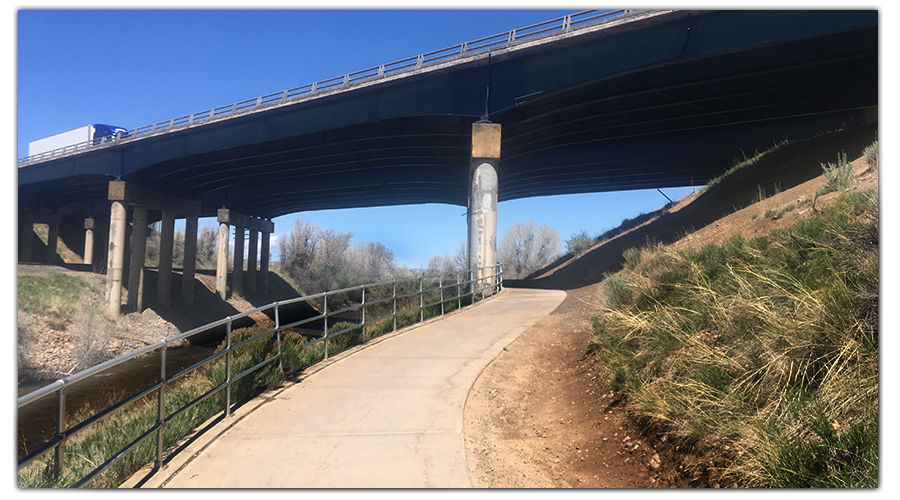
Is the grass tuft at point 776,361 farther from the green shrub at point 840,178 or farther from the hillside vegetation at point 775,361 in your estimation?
the green shrub at point 840,178

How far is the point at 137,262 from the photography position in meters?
41.5

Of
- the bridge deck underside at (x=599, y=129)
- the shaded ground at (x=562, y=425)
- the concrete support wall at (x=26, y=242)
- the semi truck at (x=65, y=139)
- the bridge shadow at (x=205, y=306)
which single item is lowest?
the bridge shadow at (x=205, y=306)

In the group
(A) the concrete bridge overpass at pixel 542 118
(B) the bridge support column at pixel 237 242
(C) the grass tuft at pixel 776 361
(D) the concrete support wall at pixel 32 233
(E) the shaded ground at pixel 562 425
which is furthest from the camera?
(D) the concrete support wall at pixel 32 233

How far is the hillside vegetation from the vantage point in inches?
144

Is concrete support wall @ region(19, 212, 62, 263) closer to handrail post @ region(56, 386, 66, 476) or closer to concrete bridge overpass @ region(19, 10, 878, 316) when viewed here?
concrete bridge overpass @ region(19, 10, 878, 316)

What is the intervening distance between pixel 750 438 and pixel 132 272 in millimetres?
47120

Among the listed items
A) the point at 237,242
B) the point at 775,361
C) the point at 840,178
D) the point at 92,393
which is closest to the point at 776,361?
the point at 775,361

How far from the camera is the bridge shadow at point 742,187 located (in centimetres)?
1884

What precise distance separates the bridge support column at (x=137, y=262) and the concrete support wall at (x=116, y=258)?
1383 mm

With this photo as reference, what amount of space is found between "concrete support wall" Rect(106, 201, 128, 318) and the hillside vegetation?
133 feet

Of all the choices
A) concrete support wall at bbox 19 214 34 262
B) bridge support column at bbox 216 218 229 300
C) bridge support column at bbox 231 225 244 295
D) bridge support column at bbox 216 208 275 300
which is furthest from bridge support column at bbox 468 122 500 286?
concrete support wall at bbox 19 214 34 262

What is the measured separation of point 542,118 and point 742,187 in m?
9.33

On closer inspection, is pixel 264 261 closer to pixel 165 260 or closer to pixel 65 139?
pixel 165 260

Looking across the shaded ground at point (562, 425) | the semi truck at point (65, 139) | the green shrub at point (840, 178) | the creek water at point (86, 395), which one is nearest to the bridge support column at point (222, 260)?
the semi truck at point (65, 139)
